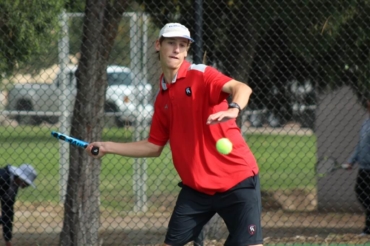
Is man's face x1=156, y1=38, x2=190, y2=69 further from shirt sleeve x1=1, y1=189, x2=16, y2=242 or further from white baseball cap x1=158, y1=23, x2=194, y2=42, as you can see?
shirt sleeve x1=1, y1=189, x2=16, y2=242

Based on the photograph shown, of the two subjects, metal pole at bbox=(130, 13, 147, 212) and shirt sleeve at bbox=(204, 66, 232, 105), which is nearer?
shirt sleeve at bbox=(204, 66, 232, 105)

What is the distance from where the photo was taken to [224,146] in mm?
4195

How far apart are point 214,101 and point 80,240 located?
2983mm

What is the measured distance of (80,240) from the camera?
683 cm

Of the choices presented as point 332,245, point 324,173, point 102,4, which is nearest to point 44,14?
point 102,4

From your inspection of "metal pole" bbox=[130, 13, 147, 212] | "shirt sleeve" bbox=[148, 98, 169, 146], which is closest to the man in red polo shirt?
"shirt sleeve" bbox=[148, 98, 169, 146]

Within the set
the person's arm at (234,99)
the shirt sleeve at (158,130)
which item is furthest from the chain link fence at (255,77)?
the person's arm at (234,99)

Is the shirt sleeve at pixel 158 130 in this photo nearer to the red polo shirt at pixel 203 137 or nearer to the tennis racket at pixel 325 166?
the red polo shirt at pixel 203 137

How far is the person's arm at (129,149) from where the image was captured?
467cm

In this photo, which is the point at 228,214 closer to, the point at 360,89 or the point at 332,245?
the point at 332,245

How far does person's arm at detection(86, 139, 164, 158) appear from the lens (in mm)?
4672

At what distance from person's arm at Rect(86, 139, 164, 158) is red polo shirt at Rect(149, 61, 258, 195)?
0.30 meters

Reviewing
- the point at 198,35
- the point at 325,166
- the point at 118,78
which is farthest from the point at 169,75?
the point at 118,78

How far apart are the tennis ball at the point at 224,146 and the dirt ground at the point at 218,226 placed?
297 centimetres
